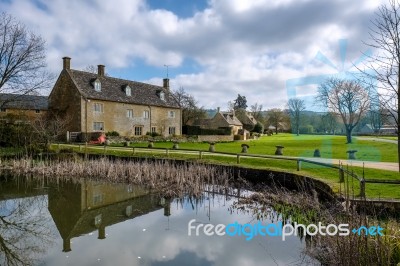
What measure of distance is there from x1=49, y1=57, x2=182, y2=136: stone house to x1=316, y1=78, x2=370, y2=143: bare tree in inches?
1074

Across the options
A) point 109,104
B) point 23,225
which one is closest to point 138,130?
point 109,104

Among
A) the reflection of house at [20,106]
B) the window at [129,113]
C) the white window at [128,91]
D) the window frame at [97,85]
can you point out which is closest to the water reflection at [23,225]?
the reflection of house at [20,106]

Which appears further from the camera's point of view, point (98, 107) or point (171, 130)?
point (171, 130)

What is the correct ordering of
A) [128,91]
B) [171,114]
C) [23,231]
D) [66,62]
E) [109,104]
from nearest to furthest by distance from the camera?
[23,231] → [66,62] → [109,104] → [128,91] → [171,114]

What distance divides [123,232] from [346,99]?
7705mm

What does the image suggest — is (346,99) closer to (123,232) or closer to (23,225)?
(123,232)

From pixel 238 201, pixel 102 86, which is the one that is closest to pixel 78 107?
pixel 102 86

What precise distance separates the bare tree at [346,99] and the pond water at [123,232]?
421 centimetres

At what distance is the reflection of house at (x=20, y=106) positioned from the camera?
26.5m

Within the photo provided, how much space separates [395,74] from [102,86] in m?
31.6

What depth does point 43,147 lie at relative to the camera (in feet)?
77.7

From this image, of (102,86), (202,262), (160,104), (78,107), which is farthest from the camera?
(160,104)

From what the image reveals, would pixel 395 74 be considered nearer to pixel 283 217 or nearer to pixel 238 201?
pixel 283 217

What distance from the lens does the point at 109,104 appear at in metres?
34.7
